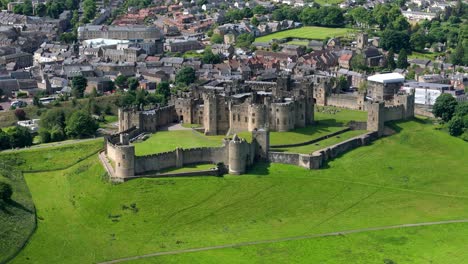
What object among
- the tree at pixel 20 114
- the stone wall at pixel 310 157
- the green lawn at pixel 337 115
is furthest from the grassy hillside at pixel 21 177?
the green lawn at pixel 337 115

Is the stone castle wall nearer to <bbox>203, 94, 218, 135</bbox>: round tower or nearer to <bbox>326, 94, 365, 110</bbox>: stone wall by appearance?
<bbox>203, 94, 218, 135</bbox>: round tower

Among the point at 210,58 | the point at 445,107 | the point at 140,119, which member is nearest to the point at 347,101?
the point at 445,107

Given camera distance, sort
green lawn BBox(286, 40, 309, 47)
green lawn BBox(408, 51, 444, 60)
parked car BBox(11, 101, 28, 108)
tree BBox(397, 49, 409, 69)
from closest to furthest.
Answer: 1. parked car BBox(11, 101, 28, 108)
2. tree BBox(397, 49, 409, 69)
3. green lawn BBox(408, 51, 444, 60)
4. green lawn BBox(286, 40, 309, 47)

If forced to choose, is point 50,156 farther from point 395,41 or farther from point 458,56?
point 395,41

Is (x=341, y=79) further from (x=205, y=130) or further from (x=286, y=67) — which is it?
(x=205, y=130)

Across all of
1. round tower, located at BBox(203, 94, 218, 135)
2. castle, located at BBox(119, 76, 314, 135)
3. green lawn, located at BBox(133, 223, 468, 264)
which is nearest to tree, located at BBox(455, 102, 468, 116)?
castle, located at BBox(119, 76, 314, 135)

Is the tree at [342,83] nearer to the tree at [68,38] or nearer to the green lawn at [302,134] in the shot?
the green lawn at [302,134]
